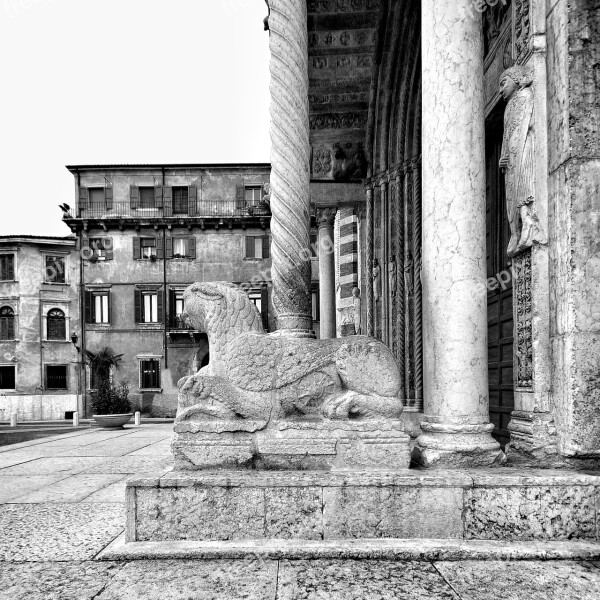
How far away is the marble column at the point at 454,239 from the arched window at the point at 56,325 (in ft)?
90.6

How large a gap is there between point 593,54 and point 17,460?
8.70 metres

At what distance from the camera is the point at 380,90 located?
27.7ft

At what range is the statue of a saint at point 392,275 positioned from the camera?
7910 mm

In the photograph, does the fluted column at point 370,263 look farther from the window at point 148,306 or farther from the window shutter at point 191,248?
the window at point 148,306

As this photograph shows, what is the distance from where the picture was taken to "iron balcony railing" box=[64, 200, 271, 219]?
86.4ft

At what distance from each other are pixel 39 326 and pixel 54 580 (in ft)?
Answer: 90.4

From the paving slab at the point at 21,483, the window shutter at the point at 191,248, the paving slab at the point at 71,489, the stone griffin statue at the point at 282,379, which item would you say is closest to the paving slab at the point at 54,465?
the paving slab at the point at 21,483

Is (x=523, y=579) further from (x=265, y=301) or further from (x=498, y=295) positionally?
(x=265, y=301)

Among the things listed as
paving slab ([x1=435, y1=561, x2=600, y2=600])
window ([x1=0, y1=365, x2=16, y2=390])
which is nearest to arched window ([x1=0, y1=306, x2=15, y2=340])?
window ([x1=0, y1=365, x2=16, y2=390])

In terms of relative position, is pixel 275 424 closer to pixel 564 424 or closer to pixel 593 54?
pixel 564 424

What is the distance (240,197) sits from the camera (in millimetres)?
26609

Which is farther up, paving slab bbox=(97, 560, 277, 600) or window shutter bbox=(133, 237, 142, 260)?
window shutter bbox=(133, 237, 142, 260)

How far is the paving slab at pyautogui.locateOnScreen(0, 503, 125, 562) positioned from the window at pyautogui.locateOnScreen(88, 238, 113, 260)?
23671 millimetres

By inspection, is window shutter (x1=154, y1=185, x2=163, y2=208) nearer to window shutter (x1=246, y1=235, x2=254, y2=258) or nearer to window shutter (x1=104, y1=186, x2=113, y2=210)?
window shutter (x1=104, y1=186, x2=113, y2=210)
